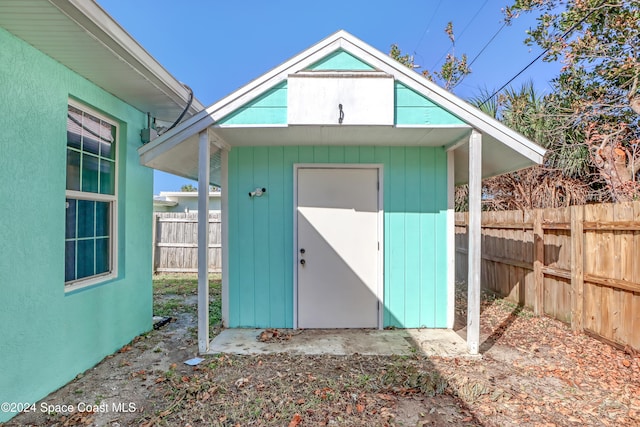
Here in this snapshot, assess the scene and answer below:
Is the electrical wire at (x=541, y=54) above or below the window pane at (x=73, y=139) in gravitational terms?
above

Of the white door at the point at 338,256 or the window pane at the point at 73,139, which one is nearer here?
the window pane at the point at 73,139

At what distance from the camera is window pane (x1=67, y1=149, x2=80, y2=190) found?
3438 millimetres

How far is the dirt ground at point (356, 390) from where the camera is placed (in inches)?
106

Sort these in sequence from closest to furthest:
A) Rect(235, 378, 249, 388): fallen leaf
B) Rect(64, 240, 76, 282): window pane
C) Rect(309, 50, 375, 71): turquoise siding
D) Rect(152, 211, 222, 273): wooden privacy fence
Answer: Rect(235, 378, 249, 388): fallen leaf
Rect(64, 240, 76, 282): window pane
Rect(309, 50, 375, 71): turquoise siding
Rect(152, 211, 222, 273): wooden privacy fence

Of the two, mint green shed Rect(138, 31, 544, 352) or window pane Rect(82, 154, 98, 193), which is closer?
window pane Rect(82, 154, 98, 193)

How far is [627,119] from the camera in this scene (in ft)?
20.0

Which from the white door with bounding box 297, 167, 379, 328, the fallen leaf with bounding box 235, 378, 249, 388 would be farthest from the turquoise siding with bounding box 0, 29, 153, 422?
the white door with bounding box 297, 167, 379, 328

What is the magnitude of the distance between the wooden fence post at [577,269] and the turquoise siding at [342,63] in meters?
3.44

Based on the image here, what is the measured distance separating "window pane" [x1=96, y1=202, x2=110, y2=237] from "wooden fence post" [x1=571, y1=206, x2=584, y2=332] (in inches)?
236

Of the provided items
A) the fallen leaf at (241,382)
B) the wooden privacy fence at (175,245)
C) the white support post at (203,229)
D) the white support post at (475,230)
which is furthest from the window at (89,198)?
the wooden privacy fence at (175,245)

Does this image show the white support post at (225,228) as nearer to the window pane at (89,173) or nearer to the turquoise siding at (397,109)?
the turquoise siding at (397,109)

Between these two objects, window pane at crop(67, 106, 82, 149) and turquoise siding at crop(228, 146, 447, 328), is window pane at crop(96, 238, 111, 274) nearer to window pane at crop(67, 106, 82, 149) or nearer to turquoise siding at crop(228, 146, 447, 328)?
window pane at crop(67, 106, 82, 149)

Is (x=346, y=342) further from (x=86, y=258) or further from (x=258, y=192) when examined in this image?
(x=86, y=258)

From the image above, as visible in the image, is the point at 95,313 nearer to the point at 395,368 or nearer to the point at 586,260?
the point at 395,368
